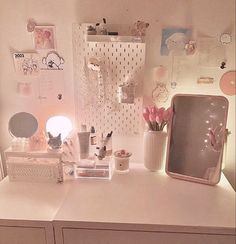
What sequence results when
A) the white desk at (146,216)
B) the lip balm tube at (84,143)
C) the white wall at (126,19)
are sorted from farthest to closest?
the lip balm tube at (84,143) → the white wall at (126,19) → the white desk at (146,216)

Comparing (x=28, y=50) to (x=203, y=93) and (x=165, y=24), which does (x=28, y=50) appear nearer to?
(x=165, y=24)

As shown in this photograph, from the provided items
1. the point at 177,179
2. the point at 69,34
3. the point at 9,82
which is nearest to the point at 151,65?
the point at 69,34

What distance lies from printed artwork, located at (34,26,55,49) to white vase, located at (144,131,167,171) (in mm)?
620

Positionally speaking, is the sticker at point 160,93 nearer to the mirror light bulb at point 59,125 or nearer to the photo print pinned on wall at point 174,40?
the photo print pinned on wall at point 174,40

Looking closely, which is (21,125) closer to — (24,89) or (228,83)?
(24,89)

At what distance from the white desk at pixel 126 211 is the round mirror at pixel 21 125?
0.28 meters

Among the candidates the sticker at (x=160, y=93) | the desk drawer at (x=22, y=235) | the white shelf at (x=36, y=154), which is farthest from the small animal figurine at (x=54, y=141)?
the sticker at (x=160, y=93)

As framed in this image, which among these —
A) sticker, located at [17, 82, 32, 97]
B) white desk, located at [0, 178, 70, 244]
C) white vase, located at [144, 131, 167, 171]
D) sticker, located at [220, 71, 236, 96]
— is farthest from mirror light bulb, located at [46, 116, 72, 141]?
sticker, located at [220, 71, 236, 96]

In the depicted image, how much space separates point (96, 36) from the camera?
136cm

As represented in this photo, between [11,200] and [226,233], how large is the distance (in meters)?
0.84

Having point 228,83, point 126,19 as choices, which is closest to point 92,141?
point 126,19

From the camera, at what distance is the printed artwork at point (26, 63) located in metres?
1.44

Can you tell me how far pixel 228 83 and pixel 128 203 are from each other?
0.72m

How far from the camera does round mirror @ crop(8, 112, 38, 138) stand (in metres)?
1.49
